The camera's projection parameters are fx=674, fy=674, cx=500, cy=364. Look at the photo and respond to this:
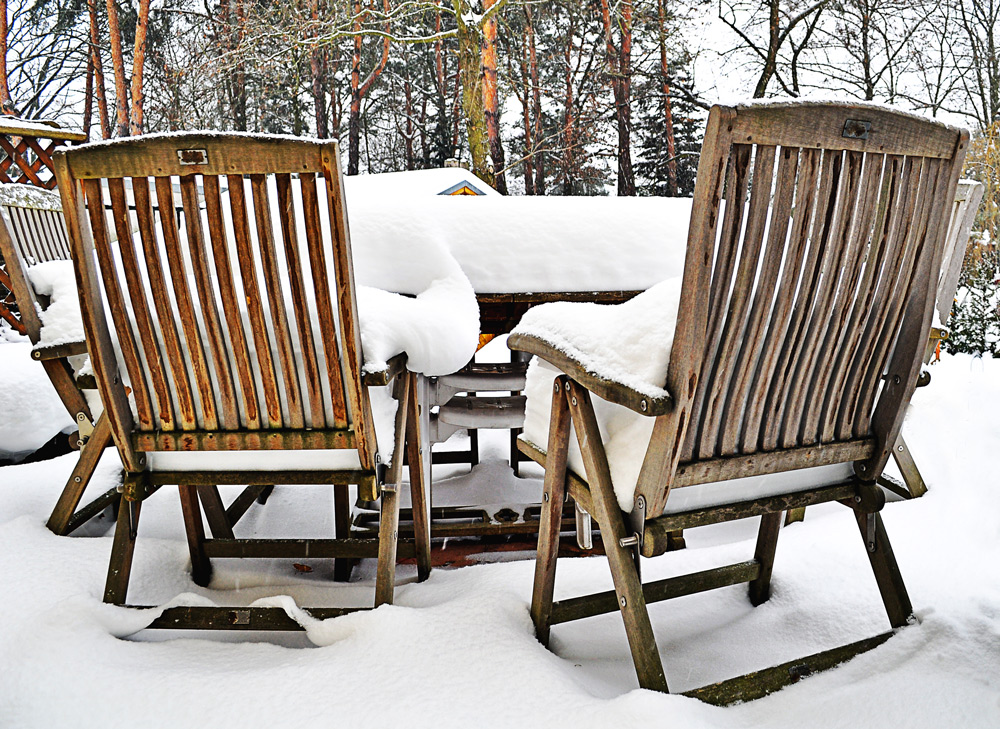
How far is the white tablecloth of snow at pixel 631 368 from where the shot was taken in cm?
105

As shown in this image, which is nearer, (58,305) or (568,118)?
(58,305)

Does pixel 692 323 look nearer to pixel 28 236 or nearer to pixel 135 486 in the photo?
pixel 135 486

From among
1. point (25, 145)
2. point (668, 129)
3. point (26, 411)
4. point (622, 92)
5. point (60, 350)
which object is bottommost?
point (26, 411)

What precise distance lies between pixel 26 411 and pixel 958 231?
12.1 feet

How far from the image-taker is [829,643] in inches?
55.6

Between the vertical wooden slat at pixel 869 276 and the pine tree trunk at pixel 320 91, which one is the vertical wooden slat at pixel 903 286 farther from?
the pine tree trunk at pixel 320 91

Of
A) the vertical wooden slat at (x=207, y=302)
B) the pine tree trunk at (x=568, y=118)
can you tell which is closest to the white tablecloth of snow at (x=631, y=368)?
the vertical wooden slat at (x=207, y=302)

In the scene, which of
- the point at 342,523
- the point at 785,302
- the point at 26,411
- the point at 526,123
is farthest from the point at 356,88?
the point at 785,302

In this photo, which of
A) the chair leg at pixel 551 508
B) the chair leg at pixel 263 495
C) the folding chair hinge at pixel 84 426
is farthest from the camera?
the chair leg at pixel 263 495

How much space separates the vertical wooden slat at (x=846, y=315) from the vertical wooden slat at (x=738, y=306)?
176 mm

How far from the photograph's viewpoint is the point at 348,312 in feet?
4.02

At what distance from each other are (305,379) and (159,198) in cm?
40

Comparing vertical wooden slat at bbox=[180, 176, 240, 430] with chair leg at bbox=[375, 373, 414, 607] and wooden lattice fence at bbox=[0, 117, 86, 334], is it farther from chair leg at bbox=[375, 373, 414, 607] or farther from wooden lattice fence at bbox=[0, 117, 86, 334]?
wooden lattice fence at bbox=[0, 117, 86, 334]

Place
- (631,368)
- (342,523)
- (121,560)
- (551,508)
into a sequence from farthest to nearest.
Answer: (342,523) → (121,560) → (551,508) → (631,368)
